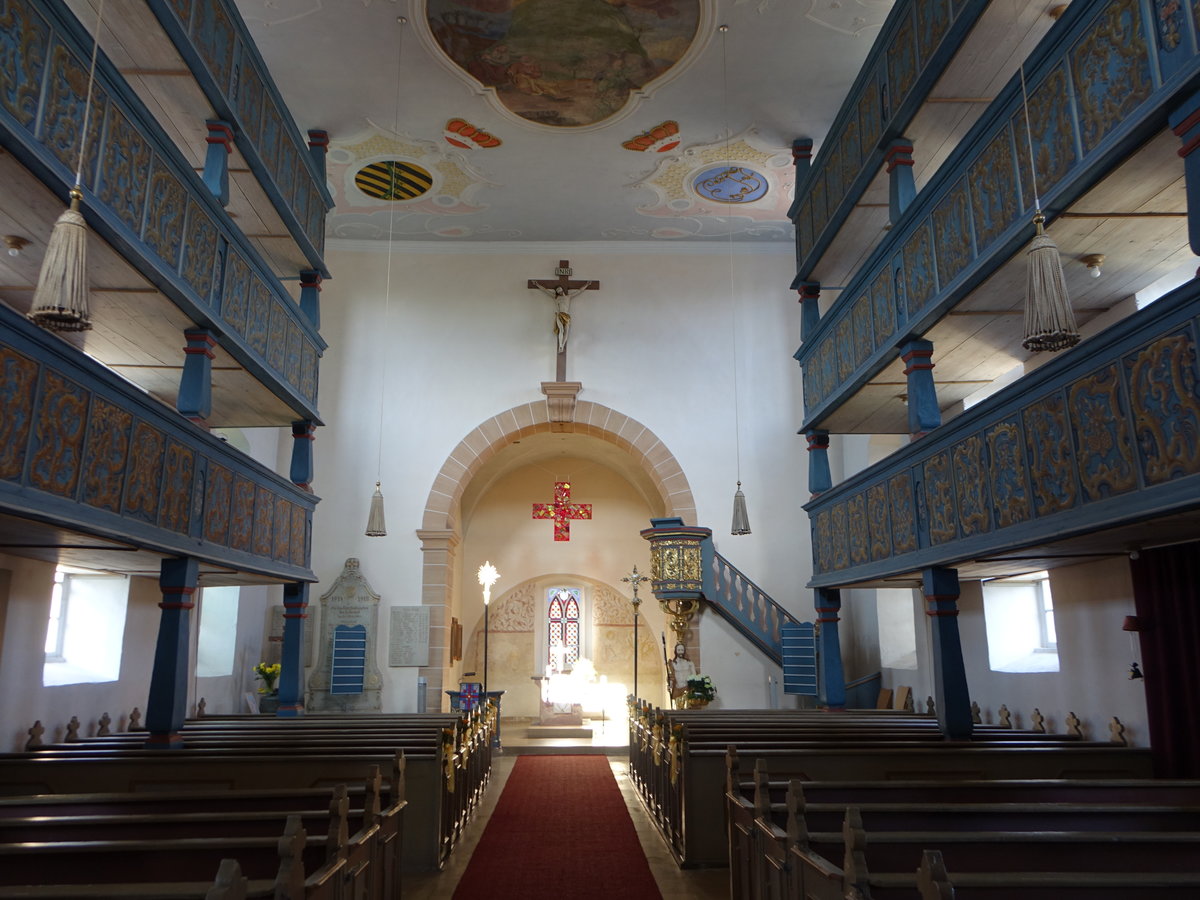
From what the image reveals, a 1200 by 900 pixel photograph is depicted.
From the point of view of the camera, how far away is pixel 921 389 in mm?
8406

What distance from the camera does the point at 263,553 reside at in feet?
32.6

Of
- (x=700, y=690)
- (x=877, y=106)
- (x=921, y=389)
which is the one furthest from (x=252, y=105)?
(x=700, y=690)

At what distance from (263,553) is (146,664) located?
2548 millimetres

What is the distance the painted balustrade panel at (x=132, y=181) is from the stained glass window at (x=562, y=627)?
473 inches

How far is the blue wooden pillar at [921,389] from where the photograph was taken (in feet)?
27.3

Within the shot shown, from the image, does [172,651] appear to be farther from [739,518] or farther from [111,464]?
[739,518]

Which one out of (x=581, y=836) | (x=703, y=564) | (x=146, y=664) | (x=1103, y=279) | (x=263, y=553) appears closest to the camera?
(x=1103, y=279)

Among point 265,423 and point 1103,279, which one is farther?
point 265,423

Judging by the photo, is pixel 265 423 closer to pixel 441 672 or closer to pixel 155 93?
pixel 155 93

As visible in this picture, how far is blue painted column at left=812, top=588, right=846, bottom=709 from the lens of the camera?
469 inches

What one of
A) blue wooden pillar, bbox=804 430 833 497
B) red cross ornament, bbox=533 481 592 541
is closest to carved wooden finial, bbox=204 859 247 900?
blue wooden pillar, bbox=804 430 833 497

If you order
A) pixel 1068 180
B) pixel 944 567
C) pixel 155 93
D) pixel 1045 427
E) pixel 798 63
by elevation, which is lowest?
pixel 944 567

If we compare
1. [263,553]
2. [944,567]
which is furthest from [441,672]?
[944,567]

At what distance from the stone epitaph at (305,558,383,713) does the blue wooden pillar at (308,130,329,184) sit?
676 centimetres
